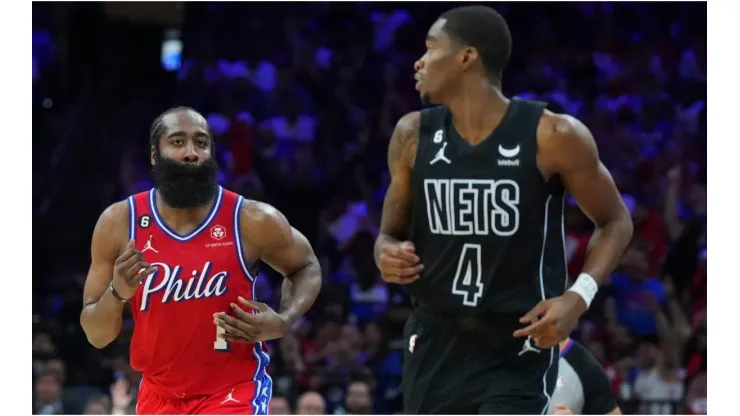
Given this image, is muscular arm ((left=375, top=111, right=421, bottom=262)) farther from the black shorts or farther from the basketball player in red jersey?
the basketball player in red jersey

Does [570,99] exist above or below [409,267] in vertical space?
above

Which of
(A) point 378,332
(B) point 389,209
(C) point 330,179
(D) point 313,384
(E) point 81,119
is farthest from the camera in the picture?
(E) point 81,119

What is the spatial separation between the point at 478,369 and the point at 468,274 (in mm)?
348

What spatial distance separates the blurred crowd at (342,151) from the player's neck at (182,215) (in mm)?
2953

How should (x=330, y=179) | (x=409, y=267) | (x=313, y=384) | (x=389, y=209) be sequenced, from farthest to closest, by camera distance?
(x=330, y=179) < (x=313, y=384) < (x=389, y=209) < (x=409, y=267)

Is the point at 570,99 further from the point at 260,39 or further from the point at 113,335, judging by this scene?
the point at 113,335

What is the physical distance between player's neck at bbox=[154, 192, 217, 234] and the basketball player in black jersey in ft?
2.75

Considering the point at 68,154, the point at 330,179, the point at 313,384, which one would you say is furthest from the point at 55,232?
the point at 313,384

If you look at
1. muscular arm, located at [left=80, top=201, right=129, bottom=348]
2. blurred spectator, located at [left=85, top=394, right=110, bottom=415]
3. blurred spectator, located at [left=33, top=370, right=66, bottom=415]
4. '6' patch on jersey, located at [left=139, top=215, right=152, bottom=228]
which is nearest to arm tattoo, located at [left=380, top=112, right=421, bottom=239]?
'6' patch on jersey, located at [left=139, top=215, right=152, bottom=228]

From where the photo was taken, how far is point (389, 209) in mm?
4121

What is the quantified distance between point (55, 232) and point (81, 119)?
1.19 meters

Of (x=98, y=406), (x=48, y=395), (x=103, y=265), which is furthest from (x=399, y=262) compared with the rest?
(x=48, y=395)

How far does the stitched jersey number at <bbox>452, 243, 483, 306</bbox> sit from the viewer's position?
3.88m

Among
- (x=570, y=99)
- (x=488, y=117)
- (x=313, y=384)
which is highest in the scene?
(x=570, y=99)
